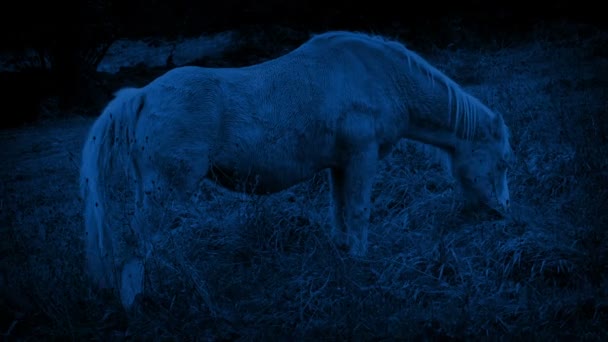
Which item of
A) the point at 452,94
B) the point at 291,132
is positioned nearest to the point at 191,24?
the point at 452,94

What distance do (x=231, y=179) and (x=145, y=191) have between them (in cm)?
57

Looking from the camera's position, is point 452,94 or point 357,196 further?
point 452,94

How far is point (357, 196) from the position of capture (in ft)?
12.8

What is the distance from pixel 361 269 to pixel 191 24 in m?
11.6

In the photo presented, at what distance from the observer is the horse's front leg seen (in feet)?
12.5

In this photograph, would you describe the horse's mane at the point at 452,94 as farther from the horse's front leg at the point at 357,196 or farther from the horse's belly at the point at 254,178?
the horse's belly at the point at 254,178

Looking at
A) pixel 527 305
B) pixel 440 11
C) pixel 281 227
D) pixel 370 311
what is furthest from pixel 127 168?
pixel 440 11

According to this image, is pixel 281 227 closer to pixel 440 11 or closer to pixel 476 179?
pixel 476 179

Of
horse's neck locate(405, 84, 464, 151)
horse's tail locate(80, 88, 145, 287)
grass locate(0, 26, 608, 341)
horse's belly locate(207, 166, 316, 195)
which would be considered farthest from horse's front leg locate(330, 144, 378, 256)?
horse's tail locate(80, 88, 145, 287)

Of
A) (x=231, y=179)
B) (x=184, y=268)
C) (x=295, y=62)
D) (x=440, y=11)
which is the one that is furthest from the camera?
(x=440, y=11)

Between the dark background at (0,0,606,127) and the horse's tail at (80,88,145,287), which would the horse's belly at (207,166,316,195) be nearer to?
the horse's tail at (80,88,145,287)

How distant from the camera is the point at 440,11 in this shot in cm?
1499

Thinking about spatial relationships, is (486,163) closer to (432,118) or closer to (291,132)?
(432,118)

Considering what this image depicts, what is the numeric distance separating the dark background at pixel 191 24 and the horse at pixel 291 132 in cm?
860
